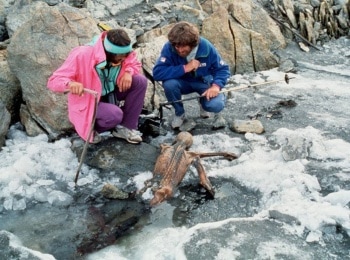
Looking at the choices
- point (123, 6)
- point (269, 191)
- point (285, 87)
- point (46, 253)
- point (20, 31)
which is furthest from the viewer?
point (123, 6)

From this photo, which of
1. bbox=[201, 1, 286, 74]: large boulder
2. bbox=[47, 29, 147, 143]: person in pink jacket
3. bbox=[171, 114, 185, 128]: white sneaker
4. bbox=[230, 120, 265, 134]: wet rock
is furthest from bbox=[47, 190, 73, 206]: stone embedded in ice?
bbox=[201, 1, 286, 74]: large boulder

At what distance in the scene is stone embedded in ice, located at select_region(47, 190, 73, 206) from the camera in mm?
4957

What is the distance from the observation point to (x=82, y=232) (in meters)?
4.49

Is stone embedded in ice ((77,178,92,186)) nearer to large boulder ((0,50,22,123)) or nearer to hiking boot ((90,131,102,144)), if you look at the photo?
hiking boot ((90,131,102,144))

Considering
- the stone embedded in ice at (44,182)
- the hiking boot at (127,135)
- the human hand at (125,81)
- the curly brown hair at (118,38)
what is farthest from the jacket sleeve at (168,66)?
the stone embedded in ice at (44,182)

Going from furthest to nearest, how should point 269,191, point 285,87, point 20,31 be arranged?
point 285,87, point 20,31, point 269,191

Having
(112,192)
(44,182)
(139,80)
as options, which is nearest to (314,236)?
(112,192)

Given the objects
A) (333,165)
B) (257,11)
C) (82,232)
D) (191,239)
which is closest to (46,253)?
(82,232)

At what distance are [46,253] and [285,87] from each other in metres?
5.37

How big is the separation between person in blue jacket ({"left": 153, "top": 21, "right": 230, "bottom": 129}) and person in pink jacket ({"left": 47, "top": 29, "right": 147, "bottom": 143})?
1.81 ft

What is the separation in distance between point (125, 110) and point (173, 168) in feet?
3.57

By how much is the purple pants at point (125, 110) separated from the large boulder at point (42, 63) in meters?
0.92

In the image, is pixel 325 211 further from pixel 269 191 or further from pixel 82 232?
pixel 82 232

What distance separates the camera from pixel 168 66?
6.21m
